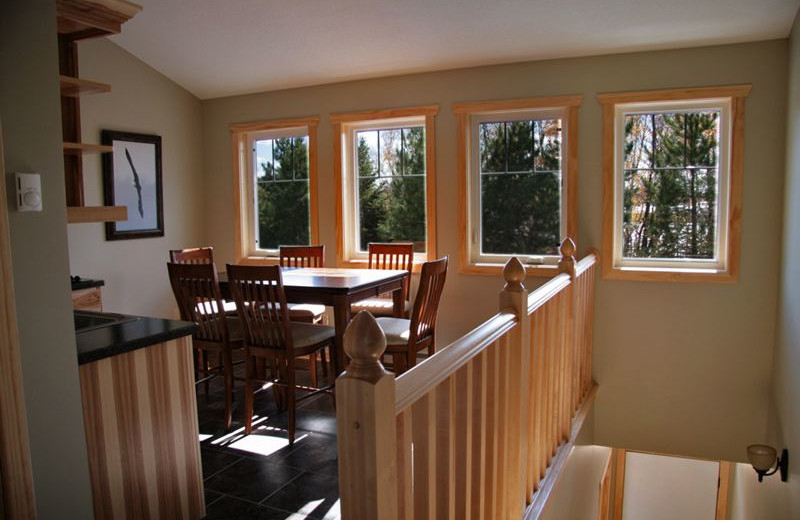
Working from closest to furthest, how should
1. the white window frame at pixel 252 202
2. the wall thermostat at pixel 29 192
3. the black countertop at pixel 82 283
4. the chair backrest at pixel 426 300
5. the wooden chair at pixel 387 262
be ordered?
the wall thermostat at pixel 29 192 < the chair backrest at pixel 426 300 < the black countertop at pixel 82 283 < the wooden chair at pixel 387 262 < the white window frame at pixel 252 202

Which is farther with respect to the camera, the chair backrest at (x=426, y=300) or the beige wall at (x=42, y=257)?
the chair backrest at (x=426, y=300)

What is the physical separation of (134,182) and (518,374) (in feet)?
13.0

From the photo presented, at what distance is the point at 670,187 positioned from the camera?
13.3 feet

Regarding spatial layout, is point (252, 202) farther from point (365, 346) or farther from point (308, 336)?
point (365, 346)

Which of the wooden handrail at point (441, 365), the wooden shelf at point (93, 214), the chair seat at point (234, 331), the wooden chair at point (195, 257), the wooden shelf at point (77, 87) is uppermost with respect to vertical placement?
the wooden shelf at point (77, 87)

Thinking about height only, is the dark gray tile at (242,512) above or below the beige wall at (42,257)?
below

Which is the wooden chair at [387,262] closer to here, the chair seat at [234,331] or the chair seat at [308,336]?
the chair seat at [308,336]

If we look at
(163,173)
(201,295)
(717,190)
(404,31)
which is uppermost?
(404,31)

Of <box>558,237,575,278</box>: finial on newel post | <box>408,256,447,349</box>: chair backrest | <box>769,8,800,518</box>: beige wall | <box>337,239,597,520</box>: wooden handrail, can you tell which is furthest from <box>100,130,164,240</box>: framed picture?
<box>769,8,800,518</box>: beige wall

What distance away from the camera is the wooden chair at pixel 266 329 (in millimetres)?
3111

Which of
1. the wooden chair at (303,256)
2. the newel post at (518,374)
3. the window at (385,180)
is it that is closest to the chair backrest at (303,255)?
the wooden chair at (303,256)

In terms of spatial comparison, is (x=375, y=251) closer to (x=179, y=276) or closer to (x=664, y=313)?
(x=179, y=276)

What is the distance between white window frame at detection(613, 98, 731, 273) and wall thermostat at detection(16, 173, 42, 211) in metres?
3.55

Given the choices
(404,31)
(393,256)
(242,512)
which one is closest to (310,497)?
(242,512)
